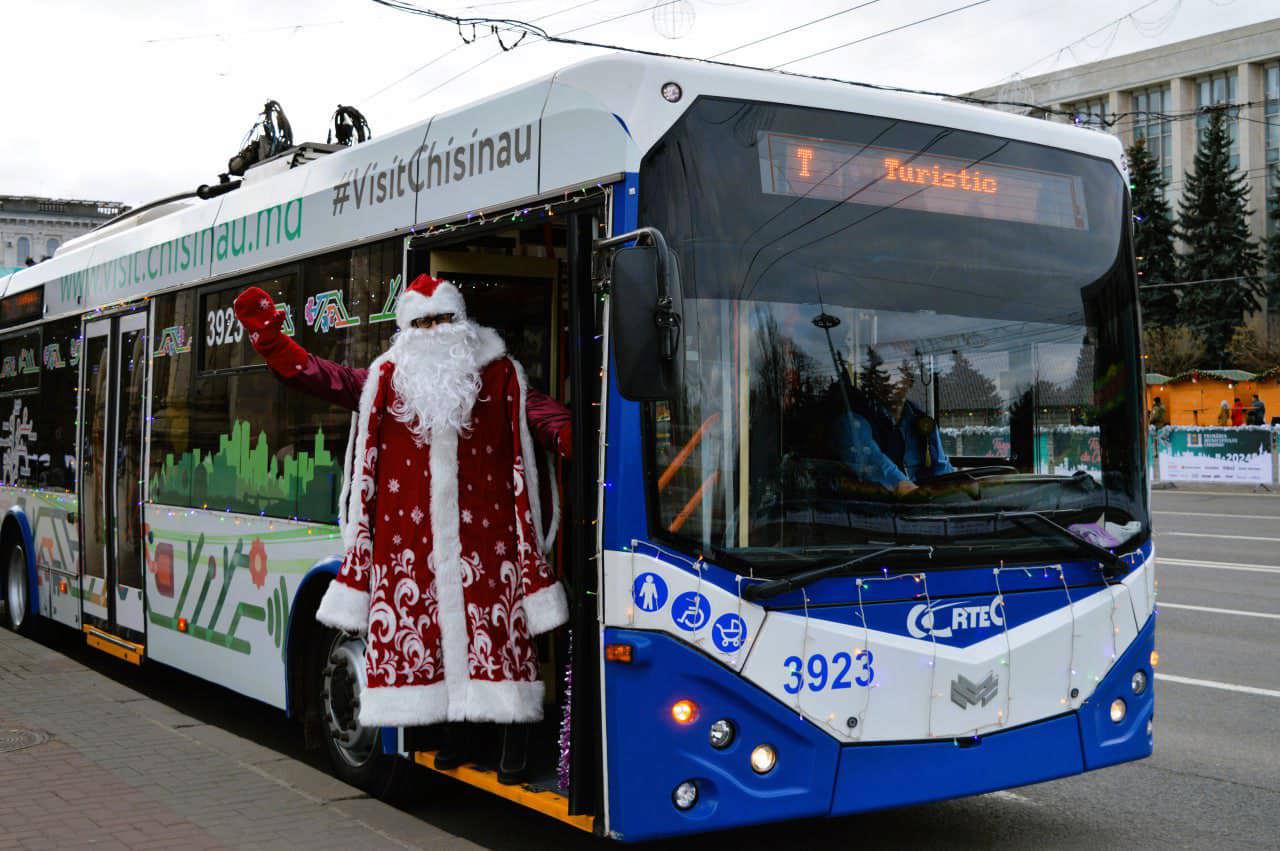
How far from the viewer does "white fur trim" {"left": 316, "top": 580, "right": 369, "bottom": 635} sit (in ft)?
19.0

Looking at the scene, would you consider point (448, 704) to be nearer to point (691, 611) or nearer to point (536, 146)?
point (691, 611)

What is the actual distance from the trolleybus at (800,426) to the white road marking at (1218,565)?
11149mm

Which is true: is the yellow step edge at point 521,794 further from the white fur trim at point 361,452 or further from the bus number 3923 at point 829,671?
the white fur trim at point 361,452

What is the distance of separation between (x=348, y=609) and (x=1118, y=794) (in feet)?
12.6

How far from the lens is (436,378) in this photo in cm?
568

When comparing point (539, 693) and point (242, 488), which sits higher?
point (242, 488)

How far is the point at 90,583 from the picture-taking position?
32.9 feet

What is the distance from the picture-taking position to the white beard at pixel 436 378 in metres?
5.65

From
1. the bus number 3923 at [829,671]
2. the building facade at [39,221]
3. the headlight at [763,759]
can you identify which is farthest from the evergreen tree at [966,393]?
the building facade at [39,221]

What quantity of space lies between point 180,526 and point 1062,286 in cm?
546

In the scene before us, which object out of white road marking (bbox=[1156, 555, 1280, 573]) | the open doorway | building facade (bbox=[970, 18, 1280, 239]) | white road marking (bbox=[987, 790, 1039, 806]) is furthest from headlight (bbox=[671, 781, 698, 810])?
building facade (bbox=[970, 18, 1280, 239])

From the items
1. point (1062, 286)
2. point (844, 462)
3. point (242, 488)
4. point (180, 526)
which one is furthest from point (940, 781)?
point (180, 526)

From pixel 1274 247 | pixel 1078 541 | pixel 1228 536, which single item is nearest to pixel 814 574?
pixel 1078 541

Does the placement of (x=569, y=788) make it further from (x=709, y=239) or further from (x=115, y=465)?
(x=115, y=465)
